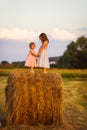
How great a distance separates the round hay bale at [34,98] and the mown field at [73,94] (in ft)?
1.88

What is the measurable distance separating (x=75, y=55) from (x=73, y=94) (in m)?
0.79

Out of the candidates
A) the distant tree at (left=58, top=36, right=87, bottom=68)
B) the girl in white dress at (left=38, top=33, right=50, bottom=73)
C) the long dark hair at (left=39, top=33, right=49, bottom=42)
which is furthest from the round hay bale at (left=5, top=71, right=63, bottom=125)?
the distant tree at (left=58, top=36, right=87, bottom=68)

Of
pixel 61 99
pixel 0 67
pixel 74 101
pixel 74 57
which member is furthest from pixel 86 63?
pixel 61 99

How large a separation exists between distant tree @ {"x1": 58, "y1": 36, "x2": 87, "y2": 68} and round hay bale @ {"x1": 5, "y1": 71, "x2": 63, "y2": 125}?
2657 mm

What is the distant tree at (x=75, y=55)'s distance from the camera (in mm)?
7008

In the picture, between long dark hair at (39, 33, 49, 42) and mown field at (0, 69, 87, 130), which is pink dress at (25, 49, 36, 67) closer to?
long dark hair at (39, 33, 49, 42)

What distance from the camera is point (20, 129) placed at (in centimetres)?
415

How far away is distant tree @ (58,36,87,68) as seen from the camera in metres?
7.01

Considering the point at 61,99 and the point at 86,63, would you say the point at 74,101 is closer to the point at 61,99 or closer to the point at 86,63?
the point at 86,63

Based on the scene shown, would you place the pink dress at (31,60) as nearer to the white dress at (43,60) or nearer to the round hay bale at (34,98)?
the white dress at (43,60)

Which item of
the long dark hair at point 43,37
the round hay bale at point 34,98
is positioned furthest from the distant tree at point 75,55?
the round hay bale at point 34,98

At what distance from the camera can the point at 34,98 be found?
13.9ft

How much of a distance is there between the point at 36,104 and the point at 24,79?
275 mm

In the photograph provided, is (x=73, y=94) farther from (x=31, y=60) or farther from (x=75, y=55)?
(x=31, y=60)
